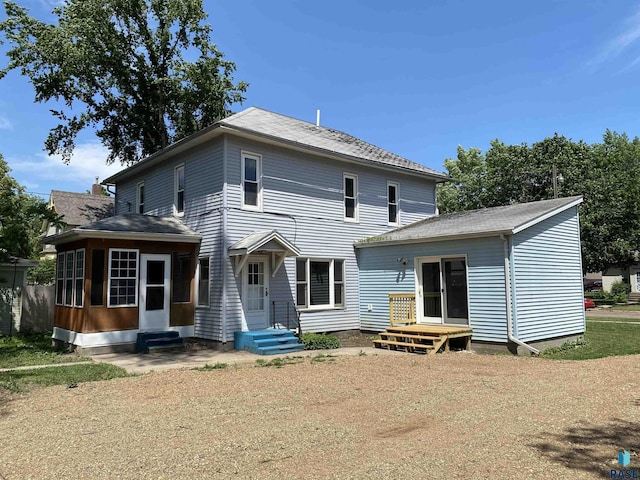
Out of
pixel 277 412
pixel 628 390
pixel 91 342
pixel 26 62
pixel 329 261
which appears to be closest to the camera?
pixel 277 412

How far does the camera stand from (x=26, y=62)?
22.2m

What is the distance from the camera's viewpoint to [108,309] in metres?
12.1

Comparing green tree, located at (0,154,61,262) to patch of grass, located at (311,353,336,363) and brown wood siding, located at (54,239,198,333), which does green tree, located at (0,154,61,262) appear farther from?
patch of grass, located at (311,353,336,363)

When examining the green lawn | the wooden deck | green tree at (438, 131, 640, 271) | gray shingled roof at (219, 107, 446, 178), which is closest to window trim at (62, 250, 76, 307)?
gray shingled roof at (219, 107, 446, 178)

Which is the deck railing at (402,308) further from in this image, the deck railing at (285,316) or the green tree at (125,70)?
the green tree at (125,70)

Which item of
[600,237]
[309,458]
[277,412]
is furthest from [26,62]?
[600,237]

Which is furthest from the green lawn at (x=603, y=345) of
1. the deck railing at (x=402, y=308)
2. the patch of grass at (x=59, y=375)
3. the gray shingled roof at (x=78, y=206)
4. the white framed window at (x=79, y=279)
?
the gray shingled roof at (x=78, y=206)

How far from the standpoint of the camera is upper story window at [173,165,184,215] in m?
14.7

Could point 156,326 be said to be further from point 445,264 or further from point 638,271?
point 638,271

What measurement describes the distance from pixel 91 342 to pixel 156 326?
1.68 metres

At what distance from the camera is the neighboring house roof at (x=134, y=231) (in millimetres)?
11844

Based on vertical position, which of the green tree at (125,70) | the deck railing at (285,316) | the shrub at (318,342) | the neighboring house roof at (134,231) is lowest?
the shrub at (318,342)

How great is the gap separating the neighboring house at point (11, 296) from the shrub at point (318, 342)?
11954mm

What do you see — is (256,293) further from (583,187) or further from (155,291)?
(583,187)
